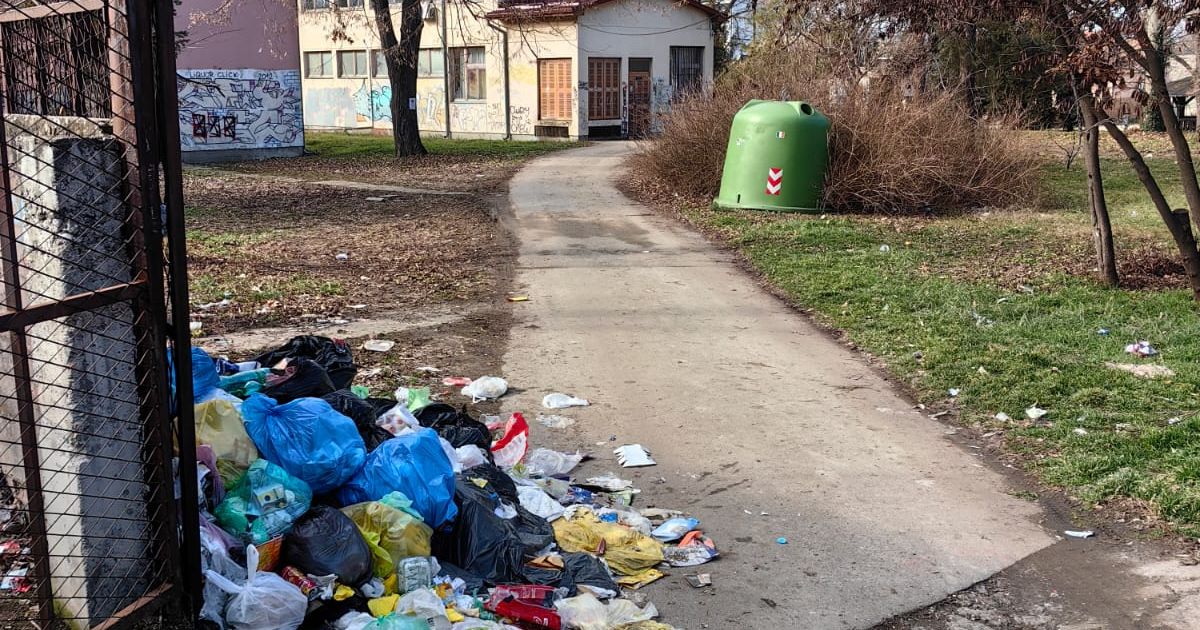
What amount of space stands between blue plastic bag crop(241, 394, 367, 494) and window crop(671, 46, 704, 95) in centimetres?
3233

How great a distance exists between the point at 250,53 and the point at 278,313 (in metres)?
21.9

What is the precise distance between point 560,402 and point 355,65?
37.2 meters

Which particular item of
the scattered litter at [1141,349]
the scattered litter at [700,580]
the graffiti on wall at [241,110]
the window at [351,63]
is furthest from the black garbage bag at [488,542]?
the window at [351,63]

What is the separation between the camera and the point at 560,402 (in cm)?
667

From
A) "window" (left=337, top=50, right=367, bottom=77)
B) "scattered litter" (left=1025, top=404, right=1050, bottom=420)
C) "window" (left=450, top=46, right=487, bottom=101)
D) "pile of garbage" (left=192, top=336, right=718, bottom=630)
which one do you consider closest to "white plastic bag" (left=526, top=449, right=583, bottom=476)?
"pile of garbage" (left=192, top=336, right=718, bottom=630)

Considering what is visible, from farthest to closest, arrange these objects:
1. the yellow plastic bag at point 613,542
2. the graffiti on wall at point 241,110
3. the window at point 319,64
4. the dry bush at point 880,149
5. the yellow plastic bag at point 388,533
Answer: the window at point 319,64 → the graffiti on wall at point 241,110 → the dry bush at point 880,149 → the yellow plastic bag at point 613,542 → the yellow plastic bag at point 388,533

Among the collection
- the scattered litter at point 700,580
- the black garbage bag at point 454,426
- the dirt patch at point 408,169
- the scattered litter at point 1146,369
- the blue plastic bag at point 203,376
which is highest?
the dirt patch at point 408,169

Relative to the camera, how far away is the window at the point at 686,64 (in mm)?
35875

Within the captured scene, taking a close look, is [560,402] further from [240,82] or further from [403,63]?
[240,82]

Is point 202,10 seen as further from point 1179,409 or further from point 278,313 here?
point 1179,409

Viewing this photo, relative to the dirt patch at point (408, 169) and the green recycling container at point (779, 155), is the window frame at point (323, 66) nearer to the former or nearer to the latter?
the dirt patch at point (408, 169)

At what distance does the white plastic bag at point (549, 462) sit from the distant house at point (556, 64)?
27.4m

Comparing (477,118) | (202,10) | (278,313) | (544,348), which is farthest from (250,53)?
(544,348)

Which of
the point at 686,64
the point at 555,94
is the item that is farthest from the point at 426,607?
the point at 686,64
